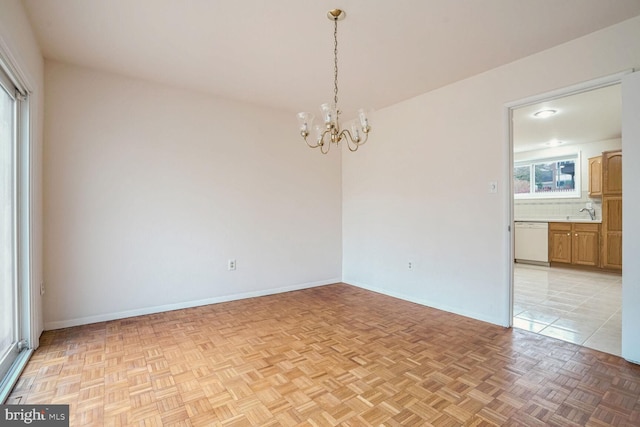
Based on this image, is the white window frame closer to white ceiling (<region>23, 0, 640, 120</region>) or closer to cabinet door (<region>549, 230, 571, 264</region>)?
white ceiling (<region>23, 0, 640, 120</region>)

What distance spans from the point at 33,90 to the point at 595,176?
8.19 m

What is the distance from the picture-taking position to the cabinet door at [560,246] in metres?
5.90

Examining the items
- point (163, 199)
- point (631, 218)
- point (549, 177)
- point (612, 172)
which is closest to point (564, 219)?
point (549, 177)

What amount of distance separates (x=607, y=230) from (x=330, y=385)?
6.07 m

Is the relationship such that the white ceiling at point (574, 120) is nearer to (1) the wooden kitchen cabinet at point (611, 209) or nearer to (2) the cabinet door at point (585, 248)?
(1) the wooden kitchen cabinet at point (611, 209)

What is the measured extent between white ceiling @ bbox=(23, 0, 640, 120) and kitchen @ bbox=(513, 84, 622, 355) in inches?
34.8

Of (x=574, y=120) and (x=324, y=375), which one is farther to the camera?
(x=574, y=120)

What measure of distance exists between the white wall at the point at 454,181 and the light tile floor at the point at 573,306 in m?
0.44

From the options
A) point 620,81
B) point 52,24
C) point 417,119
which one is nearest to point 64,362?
point 52,24

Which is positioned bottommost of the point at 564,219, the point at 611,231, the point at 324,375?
the point at 324,375

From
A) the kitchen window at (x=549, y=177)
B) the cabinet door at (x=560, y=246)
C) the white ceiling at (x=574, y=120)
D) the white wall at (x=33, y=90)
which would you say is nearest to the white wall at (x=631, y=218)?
the white ceiling at (x=574, y=120)

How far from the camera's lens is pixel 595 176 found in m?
5.81

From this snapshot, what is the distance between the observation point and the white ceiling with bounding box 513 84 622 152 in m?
3.71

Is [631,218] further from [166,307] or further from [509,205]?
[166,307]
